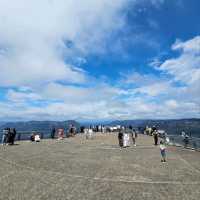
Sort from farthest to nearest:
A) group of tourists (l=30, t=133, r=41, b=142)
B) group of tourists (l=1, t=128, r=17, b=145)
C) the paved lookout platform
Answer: group of tourists (l=30, t=133, r=41, b=142)
group of tourists (l=1, t=128, r=17, b=145)
the paved lookout platform

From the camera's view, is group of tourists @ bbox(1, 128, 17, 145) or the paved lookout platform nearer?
the paved lookout platform

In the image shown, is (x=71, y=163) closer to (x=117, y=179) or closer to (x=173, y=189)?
(x=117, y=179)

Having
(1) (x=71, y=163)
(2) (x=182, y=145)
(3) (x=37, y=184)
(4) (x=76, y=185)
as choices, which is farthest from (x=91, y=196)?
(2) (x=182, y=145)

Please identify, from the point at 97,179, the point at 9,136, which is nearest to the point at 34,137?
the point at 9,136

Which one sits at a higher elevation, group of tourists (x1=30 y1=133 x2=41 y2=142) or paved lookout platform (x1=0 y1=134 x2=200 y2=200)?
group of tourists (x1=30 y1=133 x2=41 y2=142)

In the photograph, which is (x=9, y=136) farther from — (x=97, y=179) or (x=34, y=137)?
(x=97, y=179)

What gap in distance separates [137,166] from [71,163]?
4.20 metres

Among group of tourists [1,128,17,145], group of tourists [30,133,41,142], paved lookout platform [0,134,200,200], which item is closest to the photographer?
paved lookout platform [0,134,200,200]

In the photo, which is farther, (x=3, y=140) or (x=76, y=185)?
(x=3, y=140)

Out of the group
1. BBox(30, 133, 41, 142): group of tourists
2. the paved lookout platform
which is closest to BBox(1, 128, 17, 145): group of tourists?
BBox(30, 133, 41, 142): group of tourists

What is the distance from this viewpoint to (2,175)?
15344mm

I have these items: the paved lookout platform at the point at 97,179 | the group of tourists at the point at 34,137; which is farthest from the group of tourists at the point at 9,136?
the paved lookout platform at the point at 97,179

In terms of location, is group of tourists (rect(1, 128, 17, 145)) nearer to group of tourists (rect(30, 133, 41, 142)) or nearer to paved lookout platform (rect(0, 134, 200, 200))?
group of tourists (rect(30, 133, 41, 142))

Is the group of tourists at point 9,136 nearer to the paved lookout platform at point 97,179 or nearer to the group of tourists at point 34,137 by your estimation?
the group of tourists at point 34,137
